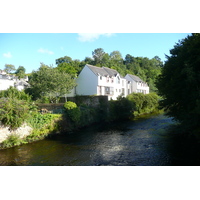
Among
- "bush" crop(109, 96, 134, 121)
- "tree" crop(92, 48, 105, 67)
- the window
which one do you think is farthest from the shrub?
"tree" crop(92, 48, 105, 67)

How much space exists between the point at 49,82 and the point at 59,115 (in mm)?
12072

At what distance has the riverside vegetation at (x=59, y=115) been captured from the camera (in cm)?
1712

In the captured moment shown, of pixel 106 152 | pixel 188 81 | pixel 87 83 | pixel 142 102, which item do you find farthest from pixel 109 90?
pixel 188 81

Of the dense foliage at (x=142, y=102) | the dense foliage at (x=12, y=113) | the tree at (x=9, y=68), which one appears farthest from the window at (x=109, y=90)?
the tree at (x=9, y=68)

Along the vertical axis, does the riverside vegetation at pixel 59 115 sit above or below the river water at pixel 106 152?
above

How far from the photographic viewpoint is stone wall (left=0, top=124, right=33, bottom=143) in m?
16.5

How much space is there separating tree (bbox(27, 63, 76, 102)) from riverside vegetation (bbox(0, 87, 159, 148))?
360 centimetres

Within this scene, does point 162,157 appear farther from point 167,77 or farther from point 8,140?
point 8,140

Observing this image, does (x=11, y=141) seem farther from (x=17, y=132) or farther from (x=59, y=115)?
(x=59, y=115)

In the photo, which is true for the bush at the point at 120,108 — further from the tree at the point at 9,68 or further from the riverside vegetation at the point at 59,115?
the tree at the point at 9,68

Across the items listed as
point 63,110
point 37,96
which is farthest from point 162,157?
point 37,96

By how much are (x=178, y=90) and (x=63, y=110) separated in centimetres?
1552

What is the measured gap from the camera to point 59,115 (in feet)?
75.5

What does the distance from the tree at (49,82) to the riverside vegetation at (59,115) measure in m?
3.60
